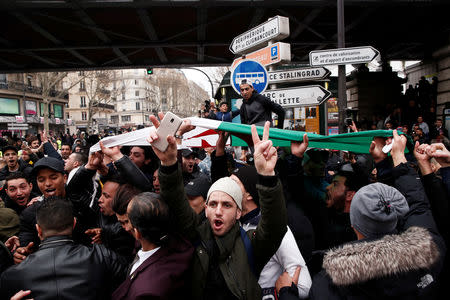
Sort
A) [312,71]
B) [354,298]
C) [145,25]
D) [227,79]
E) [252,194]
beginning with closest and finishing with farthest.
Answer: [354,298], [252,194], [312,71], [145,25], [227,79]

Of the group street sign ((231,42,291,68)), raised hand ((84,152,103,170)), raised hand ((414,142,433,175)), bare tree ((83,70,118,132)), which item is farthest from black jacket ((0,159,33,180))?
bare tree ((83,70,118,132))

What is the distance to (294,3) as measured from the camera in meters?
8.58

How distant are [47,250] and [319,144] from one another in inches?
95.8

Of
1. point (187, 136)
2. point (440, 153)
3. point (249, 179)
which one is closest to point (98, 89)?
point (187, 136)

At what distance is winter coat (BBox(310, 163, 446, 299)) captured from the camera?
4.36 ft

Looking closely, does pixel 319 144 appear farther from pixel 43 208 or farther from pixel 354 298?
pixel 43 208

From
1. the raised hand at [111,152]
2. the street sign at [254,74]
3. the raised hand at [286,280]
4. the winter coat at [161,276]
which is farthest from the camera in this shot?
the street sign at [254,74]

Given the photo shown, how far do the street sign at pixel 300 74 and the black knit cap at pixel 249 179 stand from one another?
3241mm

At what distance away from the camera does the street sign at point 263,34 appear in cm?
466

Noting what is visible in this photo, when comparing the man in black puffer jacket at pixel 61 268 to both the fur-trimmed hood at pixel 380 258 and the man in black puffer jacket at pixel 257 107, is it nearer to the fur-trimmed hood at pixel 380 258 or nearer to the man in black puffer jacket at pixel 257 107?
the fur-trimmed hood at pixel 380 258

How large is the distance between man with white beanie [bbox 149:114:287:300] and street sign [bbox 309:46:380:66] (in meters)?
3.93

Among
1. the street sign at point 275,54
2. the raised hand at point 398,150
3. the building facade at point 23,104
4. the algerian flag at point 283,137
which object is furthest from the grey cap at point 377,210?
the building facade at point 23,104

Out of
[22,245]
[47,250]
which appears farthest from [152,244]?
[22,245]

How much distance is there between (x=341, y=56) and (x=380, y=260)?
452 centimetres
